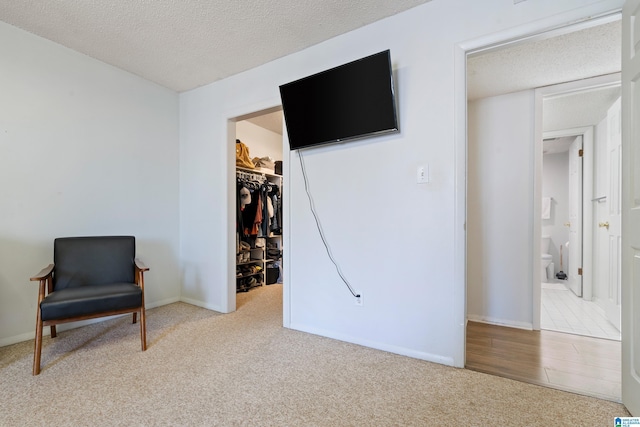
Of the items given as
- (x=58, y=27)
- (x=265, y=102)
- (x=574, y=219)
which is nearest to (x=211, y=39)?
(x=265, y=102)

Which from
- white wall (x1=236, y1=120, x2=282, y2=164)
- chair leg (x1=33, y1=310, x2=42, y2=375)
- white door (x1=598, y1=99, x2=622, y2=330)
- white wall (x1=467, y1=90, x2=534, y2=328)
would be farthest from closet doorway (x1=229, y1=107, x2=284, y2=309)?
white door (x1=598, y1=99, x2=622, y2=330)

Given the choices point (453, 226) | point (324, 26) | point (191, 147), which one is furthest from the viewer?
point (191, 147)

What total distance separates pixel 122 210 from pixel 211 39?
69.6 inches

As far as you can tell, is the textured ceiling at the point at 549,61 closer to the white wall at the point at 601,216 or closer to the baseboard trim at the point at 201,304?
the white wall at the point at 601,216

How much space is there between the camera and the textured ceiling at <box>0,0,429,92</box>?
1.96 metres

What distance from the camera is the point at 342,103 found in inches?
82.2

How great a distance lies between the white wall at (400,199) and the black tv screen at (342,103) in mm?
139

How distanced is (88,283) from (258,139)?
9.67ft

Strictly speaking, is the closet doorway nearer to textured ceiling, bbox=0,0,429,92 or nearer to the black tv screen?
textured ceiling, bbox=0,0,429,92

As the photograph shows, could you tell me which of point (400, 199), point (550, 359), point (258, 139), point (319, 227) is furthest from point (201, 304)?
point (550, 359)

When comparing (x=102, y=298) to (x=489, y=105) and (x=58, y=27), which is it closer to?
(x=58, y=27)

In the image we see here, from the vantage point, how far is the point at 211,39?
232 cm

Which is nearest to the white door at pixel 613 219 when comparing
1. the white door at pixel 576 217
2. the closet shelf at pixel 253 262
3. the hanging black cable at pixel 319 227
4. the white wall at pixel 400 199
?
the white wall at pixel 400 199

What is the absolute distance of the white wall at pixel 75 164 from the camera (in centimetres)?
221
